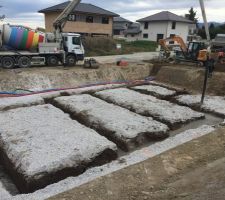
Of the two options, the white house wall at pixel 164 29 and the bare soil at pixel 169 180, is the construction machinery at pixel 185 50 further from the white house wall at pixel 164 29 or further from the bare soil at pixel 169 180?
the white house wall at pixel 164 29

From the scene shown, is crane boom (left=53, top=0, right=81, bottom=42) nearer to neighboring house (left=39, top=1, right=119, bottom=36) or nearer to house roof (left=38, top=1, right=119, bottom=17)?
house roof (left=38, top=1, right=119, bottom=17)

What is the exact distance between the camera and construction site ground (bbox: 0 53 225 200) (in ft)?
24.9

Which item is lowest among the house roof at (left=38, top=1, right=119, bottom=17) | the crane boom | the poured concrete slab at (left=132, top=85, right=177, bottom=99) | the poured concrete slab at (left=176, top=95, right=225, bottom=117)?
the poured concrete slab at (left=176, top=95, right=225, bottom=117)

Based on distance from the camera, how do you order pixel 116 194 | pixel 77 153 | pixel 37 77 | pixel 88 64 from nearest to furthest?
pixel 116 194 < pixel 77 153 < pixel 37 77 < pixel 88 64

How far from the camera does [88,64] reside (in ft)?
70.5

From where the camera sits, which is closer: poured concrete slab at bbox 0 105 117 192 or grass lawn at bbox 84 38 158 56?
poured concrete slab at bbox 0 105 117 192

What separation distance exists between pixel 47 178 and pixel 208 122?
8755mm

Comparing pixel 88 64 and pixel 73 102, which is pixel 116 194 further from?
pixel 88 64

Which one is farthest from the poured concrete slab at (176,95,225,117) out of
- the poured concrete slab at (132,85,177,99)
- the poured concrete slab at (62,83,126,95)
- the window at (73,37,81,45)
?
the window at (73,37,81,45)

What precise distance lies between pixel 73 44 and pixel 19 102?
320 inches

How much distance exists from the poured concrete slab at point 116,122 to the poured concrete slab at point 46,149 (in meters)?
0.86

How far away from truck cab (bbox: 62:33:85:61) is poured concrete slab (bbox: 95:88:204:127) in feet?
18.7

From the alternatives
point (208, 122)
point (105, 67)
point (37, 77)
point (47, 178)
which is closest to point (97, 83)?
point (105, 67)

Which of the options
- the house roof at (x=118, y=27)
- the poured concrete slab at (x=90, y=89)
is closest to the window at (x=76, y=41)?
the poured concrete slab at (x=90, y=89)
